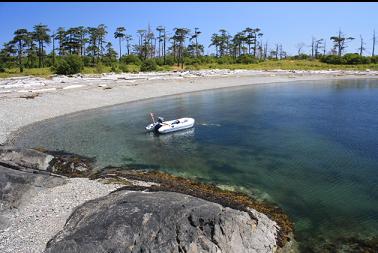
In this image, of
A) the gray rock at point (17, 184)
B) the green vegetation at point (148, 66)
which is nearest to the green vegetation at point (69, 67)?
the green vegetation at point (148, 66)

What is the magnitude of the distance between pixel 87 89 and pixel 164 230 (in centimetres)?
4744

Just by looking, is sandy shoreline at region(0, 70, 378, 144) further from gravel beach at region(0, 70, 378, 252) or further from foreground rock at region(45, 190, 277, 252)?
foreground rock at region(45, 190, 277, 252)

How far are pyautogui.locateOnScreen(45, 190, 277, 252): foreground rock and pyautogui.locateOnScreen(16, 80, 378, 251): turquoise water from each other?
274 centimetres

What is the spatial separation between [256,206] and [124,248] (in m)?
7.29

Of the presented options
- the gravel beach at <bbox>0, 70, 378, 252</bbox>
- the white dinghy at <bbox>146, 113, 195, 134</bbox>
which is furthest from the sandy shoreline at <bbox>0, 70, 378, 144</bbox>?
the white dinghy at <bbox>146, 113, 195, 134</bbox>

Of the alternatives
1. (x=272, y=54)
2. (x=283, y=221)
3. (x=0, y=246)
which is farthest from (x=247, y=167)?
(x=272, y=54)

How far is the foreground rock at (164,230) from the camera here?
474 inches

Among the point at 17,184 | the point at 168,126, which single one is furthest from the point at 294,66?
the point at 17,184

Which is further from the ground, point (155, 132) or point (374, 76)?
point (374, 76)

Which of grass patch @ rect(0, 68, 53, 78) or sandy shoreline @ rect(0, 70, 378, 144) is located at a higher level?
grass patch @ rect(0, 68, 53, 78)

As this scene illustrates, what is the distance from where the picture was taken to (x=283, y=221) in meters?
15.3

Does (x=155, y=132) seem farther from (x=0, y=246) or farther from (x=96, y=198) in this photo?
(x=0, y=246)

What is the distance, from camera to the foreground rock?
474 inches

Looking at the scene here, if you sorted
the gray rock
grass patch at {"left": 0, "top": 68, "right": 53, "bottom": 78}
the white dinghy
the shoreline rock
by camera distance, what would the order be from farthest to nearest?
grass patch at {"left": 0, "top": 68, "right": 53, "bottom": 78} < the white dinghy < the gray rock < the shoreline rock
